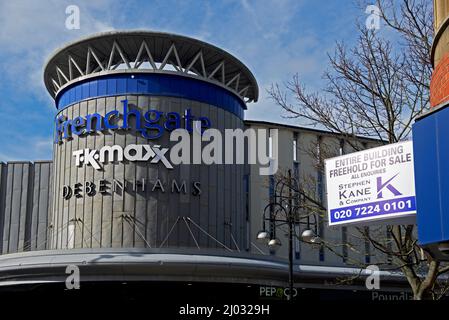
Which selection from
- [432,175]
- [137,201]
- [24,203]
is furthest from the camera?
[24,203]

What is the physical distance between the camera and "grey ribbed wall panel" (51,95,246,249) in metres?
36.4

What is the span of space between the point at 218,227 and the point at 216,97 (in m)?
7.36

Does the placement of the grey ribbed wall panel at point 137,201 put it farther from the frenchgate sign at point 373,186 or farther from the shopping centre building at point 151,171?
the frenchgate sign at point 373,186

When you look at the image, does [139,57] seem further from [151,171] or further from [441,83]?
[441,83]

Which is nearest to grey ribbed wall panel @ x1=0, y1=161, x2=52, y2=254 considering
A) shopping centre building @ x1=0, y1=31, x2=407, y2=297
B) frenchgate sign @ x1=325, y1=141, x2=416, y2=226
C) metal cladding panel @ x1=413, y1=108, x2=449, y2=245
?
shopping centre building @ x1=0, y1=31, x2=407, y2=297

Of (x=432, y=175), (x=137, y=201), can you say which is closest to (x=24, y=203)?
(x=137, y=201)

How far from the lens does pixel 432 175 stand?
10.0 m

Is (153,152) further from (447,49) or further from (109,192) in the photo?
(447,49)

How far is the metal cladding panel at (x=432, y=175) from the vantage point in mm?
9719

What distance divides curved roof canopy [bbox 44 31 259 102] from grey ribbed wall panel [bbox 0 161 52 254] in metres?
11.4

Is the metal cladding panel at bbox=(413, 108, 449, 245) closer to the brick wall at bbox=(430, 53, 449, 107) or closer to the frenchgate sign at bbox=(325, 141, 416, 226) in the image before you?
the frenchgate sign at bbox=(325, 141, 416, 226)

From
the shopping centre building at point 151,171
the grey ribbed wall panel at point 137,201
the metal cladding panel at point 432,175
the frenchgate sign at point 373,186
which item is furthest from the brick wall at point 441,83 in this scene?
the grey ribbed wall panel at point 137,201

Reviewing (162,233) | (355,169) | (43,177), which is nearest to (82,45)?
(162,233)

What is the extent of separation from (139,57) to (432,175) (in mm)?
29690
